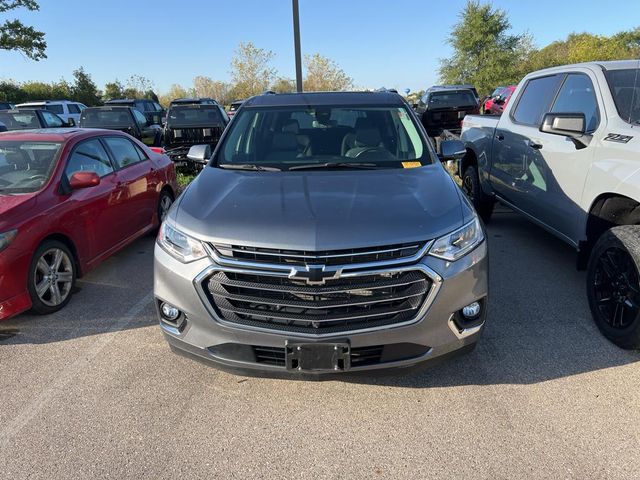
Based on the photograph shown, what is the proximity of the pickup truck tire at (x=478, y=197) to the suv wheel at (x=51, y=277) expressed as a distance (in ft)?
15.8

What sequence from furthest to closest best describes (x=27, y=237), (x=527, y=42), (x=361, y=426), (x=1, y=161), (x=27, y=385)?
(x=527, y=42)
(x=1, y=161)
(x=27, y=237)
(x=27, y=385)
(x=361, y=426)

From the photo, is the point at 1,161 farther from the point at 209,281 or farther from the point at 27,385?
the point at 209,281

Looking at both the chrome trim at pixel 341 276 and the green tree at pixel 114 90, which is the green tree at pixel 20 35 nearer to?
the green tree at pixel 114 90

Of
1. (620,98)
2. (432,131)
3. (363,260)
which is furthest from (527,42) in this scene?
(363,260)

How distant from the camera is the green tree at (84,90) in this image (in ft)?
140

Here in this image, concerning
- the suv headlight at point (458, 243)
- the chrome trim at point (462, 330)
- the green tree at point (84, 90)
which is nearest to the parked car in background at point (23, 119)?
the suv headlight at point (458, 243)

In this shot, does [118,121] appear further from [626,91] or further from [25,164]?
[626,91]

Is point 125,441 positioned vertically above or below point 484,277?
below

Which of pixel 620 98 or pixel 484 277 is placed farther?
pixel 620 98

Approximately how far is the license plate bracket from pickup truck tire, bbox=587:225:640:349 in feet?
6.89

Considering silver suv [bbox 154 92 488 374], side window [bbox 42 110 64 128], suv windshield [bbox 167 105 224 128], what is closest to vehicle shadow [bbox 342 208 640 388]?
silver suv [bbox 154 92 488 374]

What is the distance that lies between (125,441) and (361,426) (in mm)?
1304

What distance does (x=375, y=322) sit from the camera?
8.56 feet

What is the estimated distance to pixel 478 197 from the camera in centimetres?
668
